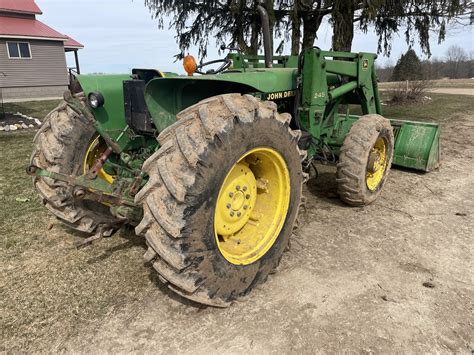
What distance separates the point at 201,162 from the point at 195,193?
0.57ft

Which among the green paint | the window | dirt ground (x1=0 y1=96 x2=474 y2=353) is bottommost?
dirt ground (x1=0 y1=96 x2=474 y2=353)

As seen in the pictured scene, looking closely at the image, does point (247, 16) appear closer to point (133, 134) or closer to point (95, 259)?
point (133, 134)

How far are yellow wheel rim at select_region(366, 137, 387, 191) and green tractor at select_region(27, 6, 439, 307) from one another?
4 cm

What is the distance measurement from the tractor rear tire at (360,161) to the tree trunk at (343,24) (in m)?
4.87

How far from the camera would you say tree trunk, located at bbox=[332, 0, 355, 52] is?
8023 millimetres

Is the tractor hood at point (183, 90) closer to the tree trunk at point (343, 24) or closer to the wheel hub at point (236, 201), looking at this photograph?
the wheel hub at point (236, 201)

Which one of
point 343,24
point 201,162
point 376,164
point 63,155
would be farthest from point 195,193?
point 343,24

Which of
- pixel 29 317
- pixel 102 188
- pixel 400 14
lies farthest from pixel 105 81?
pixel 400 14

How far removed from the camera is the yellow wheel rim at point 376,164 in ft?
13.4

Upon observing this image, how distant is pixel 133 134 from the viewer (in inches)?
124

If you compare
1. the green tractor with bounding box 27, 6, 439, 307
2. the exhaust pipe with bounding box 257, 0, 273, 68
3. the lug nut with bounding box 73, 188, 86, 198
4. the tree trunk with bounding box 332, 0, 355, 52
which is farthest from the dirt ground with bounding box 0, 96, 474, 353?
the tree trunk with bounding box 332, 0, 355, 52

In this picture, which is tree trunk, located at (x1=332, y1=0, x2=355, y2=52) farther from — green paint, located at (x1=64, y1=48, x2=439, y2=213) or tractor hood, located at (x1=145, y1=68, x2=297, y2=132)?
tractor hood, located at (x1=145, y1=68, x2=297, y2=132)

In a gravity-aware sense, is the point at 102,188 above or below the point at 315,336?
above

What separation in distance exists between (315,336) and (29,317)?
1.86 metres
